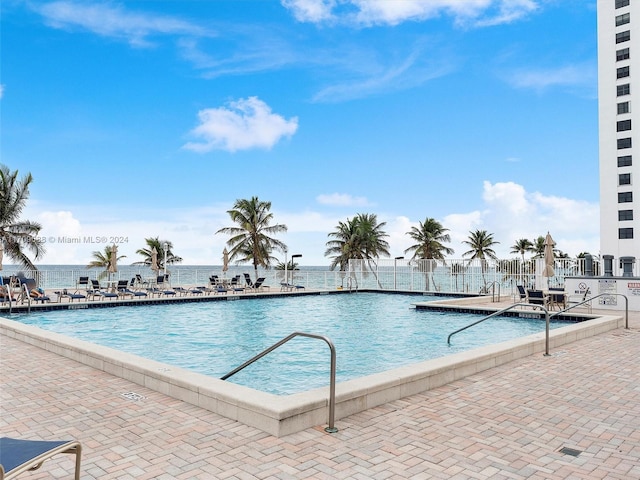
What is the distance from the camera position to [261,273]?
99.7 feet

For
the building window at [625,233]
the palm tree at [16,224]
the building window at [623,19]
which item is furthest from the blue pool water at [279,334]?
the building window at [623,19]

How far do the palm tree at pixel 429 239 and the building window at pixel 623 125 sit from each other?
25082mm

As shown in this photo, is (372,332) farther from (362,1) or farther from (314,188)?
(314,188)

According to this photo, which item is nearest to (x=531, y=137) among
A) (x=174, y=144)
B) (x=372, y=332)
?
(x=174, y=144)

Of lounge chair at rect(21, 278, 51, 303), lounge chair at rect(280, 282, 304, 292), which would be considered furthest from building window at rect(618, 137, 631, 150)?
lounge chair at rect(21, 278, 51, 303)

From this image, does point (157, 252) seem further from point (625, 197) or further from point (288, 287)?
point (625, 197)

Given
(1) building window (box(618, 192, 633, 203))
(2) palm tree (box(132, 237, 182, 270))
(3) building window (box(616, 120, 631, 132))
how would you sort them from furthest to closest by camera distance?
(3) building window (box(616, 120, 631, 132)), (1) building window (box(618, 192, 633, 203)), (2) palm tree (box(132, 237, 182, 270))

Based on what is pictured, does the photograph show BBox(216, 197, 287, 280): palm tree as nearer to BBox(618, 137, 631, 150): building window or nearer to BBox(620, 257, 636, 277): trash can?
BBox(620, 257, 636, 277): trash can

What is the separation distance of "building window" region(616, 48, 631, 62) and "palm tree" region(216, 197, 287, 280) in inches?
1630

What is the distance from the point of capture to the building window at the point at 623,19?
48.3 m

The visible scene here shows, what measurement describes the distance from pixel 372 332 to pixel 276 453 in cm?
862

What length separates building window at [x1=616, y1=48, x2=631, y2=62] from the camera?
158ft

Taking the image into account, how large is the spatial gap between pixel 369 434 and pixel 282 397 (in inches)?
32.6

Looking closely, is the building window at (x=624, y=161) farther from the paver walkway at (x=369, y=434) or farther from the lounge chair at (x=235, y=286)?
the paver walkway at (x=369, y=434)
